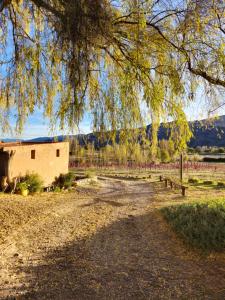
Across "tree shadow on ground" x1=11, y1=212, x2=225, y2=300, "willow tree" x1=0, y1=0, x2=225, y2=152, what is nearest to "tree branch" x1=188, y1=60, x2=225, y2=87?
"willow tree" x1=0, y1=0, x2=225, y2=152

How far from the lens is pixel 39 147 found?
14953 millimetres

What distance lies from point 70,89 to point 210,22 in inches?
89.4

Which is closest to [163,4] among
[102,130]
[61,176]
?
[102,130]

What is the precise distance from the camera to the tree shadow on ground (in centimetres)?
406

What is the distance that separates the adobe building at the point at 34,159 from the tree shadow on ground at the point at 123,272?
7005 millimetres

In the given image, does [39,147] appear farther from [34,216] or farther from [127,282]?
[127,282]

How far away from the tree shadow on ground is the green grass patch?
A: 13.9 inches

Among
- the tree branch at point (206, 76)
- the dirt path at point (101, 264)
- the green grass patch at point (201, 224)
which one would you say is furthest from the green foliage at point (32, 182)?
the tree branch at point (206, 76)

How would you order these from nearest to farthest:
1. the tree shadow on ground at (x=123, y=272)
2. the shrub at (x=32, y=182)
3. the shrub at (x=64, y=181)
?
the tree shadow on ground at (x=123, y=272), the shrub at (x=32, y=182), the shrub at (x=64, y=181)

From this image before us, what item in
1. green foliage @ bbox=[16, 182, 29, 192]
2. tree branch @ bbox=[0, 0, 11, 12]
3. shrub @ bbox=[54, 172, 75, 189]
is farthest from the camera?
shrub @ bbox=[54, 172, 75, 189]

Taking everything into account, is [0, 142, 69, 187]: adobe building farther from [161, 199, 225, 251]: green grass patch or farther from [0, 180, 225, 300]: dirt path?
[161, 199, 225, 251]: green grass patch

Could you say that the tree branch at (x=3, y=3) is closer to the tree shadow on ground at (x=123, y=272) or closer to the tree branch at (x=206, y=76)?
the tree branch at (x=206, y=76)

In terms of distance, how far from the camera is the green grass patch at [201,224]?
603 cm

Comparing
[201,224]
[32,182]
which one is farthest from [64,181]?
[201,224]
